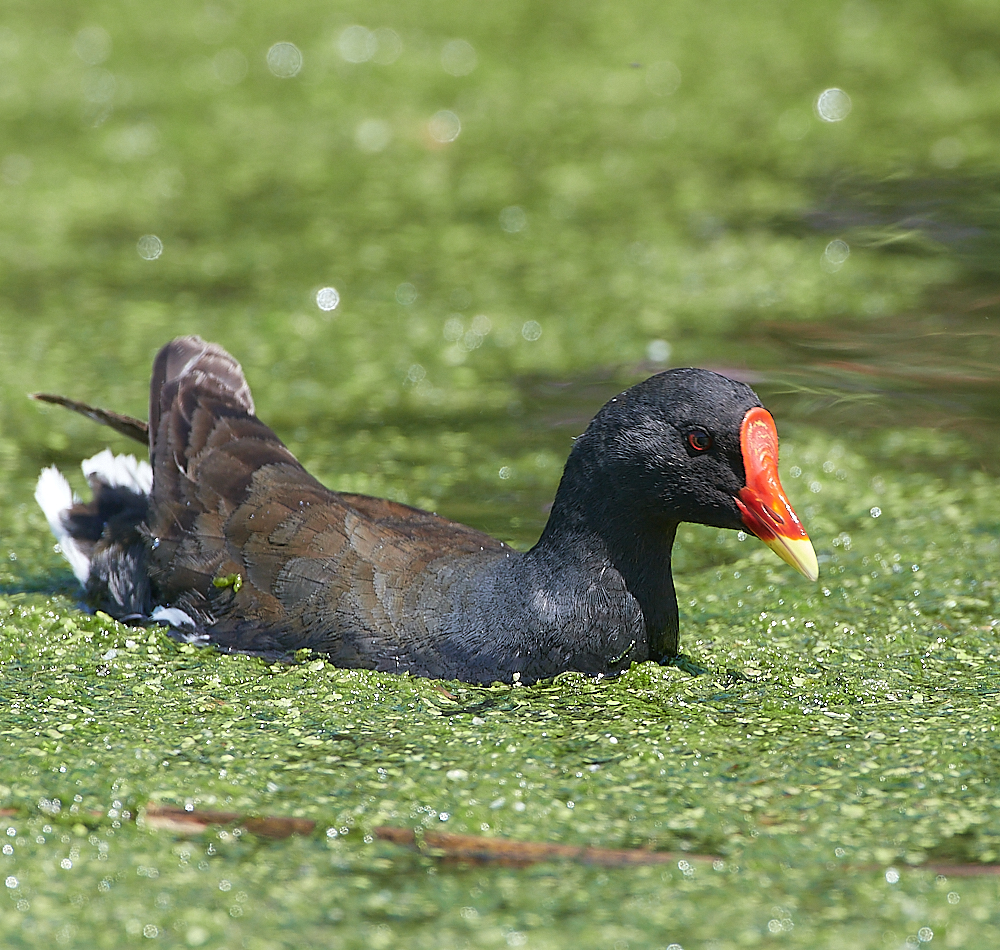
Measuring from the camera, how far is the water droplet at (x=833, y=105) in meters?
7.16

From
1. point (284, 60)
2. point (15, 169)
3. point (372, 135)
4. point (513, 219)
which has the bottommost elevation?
point (513, 219)

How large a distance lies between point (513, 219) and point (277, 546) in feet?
10.3

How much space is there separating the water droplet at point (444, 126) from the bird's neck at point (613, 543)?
4.06 m

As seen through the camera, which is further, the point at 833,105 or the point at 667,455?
the point at 833,105

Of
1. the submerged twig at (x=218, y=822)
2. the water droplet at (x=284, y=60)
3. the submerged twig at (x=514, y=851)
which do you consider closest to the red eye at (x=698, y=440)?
the submerged twig at (x=514, y=851)

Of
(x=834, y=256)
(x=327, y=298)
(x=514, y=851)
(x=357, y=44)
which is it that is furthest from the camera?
(x=357, y=44)

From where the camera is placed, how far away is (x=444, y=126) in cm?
708

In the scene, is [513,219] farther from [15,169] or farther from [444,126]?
[15,169]

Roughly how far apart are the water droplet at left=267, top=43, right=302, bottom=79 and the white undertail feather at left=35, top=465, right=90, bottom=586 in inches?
160

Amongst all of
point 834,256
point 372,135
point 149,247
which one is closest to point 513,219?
point 372,135

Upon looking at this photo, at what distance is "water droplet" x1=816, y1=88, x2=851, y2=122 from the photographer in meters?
7.16

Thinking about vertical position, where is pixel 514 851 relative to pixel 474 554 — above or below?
below

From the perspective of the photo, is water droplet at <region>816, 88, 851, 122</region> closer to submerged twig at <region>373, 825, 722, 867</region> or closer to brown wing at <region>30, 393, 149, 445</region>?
brown wing at <region>30, 393, 149, 445</region>

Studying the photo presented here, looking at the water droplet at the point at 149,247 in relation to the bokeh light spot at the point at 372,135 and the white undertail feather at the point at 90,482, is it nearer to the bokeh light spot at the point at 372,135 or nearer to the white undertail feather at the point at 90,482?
the bokeh light spot at the point at 372,135
